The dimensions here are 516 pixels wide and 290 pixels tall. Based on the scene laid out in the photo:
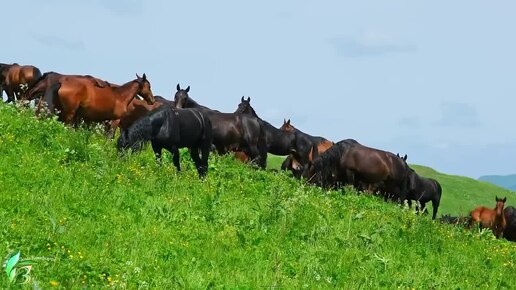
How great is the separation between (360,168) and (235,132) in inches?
191

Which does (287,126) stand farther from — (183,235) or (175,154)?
(183,235)

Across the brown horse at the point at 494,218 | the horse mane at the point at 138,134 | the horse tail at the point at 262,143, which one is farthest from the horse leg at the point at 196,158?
the brown horse at the point at 494,218

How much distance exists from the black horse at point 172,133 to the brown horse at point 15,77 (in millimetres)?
12795

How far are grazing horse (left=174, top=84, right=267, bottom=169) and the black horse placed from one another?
698cm

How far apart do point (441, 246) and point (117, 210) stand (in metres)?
6.44

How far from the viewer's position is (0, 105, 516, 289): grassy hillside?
8.50 metres

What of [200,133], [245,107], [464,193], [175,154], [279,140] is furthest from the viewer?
[464,193]

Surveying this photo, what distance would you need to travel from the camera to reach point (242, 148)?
92.1 feet

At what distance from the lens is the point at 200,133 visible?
63.8 ft

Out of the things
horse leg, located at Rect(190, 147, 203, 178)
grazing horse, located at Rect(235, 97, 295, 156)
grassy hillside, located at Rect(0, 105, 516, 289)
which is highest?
grazing horse, located at Rect(235, 97, 295, 156)

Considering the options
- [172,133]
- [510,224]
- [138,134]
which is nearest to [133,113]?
[172,133]

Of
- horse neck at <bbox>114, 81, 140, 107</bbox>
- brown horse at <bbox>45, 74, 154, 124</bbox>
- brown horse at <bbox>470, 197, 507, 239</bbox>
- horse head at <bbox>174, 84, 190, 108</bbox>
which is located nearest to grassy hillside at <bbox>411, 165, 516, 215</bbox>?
brown horse at <bbox>470, 197, 507, 239</bbox>

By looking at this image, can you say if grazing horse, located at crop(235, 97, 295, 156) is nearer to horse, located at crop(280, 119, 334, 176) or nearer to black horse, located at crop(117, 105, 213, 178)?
horse, located at crop(280, 119, 334, 176)

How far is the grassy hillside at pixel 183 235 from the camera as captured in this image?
8.50m
